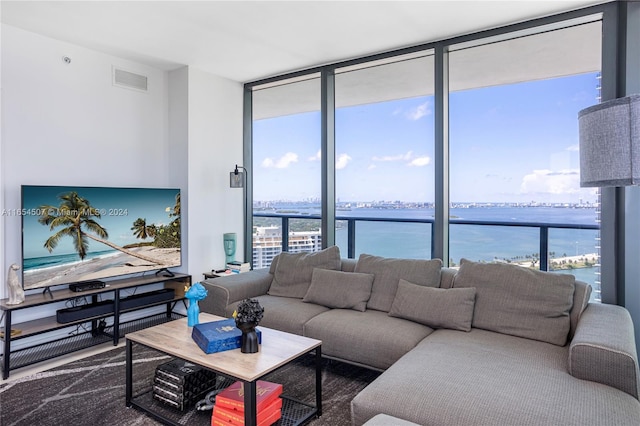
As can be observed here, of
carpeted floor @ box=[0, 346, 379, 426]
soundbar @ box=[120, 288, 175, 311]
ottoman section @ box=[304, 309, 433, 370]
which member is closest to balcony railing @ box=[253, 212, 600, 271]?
ottoman section @ box=[304, 309, 433, 370]

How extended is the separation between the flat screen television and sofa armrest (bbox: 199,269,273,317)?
89 cm

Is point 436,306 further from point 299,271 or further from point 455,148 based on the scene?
point 455,148

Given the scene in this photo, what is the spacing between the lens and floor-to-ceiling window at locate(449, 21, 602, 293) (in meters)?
3.57

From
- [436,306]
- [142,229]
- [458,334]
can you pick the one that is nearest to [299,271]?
[436,306]

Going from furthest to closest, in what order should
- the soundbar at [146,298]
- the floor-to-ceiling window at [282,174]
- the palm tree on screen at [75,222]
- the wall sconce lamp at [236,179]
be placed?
the floor-to-ceiling window at [282,174]
the wall sconce lamp at [236,179]
the soundbar at [146,298]
the palm tree on screen at [75,222]

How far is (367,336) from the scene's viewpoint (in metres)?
2.68

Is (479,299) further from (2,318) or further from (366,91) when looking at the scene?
(2,318)

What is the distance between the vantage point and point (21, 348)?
3.36m

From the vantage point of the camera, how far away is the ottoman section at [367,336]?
2578mm

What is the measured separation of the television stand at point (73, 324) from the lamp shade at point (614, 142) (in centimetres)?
370

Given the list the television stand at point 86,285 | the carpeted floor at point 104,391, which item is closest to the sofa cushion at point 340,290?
the carpeted floor at point 104,391

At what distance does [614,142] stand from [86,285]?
3932mm

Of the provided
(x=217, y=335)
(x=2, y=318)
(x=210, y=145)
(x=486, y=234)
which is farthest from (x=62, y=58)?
(x=486, y=234)

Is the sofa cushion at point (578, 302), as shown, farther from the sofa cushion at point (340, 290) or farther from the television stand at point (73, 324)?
the television stand at point (73, 324)
